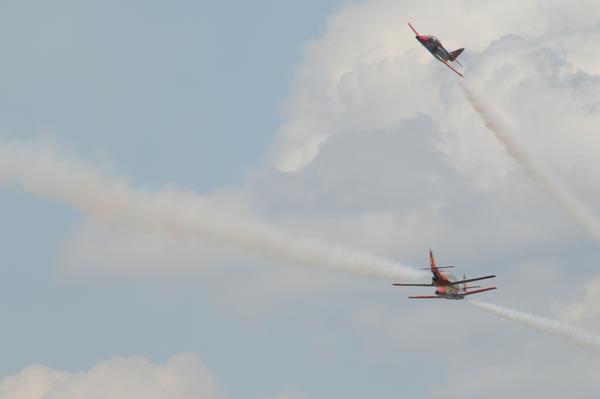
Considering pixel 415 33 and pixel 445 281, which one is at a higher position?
pixel 415 33

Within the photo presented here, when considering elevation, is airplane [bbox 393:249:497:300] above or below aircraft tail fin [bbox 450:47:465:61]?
below

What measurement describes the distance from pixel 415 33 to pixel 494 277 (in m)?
24.3

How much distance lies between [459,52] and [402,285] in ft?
76.8

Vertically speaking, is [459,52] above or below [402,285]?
above

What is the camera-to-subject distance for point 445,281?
5527 inches

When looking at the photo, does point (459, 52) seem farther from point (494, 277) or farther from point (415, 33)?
point (494, 277)

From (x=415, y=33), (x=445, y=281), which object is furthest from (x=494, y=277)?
(x=415, y=33)

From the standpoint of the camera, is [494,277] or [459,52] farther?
[459,52]

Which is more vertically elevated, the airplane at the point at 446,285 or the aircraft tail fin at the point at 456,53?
the aircraft tail fin at the point at 456,53

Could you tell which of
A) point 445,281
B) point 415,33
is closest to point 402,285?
point 445,281

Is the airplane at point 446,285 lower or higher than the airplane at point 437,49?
lower

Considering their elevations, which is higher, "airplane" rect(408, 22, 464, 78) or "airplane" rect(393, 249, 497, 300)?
"airplane" rect(408, 22, 464, 78)

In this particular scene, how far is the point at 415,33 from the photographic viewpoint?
5591 inches

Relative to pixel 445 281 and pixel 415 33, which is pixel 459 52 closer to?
pixel 415 33
